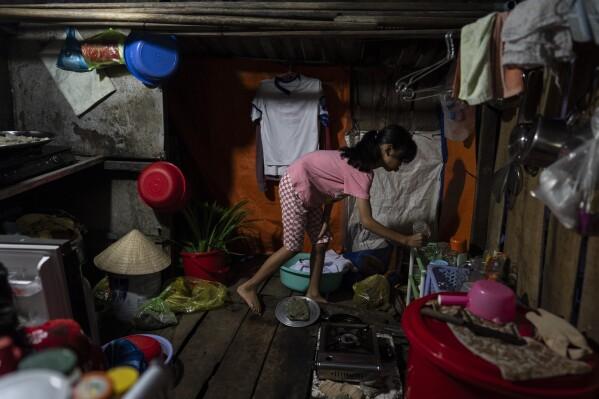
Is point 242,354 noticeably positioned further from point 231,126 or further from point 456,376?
point 231,126

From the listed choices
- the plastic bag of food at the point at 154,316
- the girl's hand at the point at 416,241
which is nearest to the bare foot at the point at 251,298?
the plastic bag of food at the point at 154,316

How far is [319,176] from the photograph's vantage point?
3.63 m

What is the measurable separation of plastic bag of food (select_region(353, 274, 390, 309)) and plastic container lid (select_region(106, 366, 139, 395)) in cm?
307

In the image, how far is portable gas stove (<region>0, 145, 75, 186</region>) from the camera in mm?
2881

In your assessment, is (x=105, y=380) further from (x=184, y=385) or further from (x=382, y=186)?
(x=382, y=186)

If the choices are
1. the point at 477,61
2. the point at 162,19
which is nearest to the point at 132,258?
the point at 162,19

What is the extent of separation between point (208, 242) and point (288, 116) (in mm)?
1581

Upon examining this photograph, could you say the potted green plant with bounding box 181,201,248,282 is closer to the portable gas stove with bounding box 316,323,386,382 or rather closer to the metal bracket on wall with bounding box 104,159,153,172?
the metal bracket on wall with bounding box 104,159,153,172

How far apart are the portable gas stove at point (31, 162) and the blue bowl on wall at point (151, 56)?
3.03ft

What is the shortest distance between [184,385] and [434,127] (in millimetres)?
3457

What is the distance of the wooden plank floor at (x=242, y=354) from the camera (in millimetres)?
2854

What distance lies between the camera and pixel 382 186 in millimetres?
4719

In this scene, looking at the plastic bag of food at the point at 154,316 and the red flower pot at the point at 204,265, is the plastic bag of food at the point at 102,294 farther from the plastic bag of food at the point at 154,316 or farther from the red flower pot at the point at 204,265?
the red flower pot at the point at 204,265

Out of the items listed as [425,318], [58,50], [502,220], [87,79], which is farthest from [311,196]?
[58,50]
